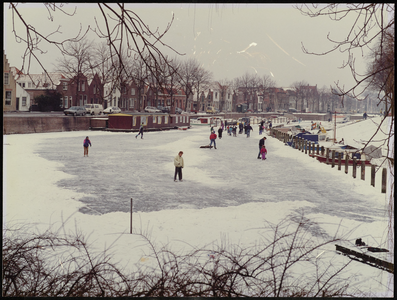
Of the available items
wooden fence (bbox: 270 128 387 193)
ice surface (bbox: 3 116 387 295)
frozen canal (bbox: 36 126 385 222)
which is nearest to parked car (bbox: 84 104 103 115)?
frozen canal (bbox: 36 126 385 222)

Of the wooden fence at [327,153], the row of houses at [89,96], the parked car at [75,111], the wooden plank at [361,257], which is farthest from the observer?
the parked car at [75,111]

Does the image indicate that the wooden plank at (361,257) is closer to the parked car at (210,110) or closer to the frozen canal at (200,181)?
the frozen canal at (200,181)

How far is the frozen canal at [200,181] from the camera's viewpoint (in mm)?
16672

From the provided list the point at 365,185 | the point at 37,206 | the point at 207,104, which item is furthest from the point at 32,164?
the point at 207,104

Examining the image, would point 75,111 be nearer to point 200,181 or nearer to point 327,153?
point 327,153

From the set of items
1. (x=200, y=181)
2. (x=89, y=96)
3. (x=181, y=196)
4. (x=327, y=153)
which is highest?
(x=89, y=96)

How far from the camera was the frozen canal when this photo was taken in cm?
1667

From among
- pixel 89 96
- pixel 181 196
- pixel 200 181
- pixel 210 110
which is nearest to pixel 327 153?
pixel 200 181

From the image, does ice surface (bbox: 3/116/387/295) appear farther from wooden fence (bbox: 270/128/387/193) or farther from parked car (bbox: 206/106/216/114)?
parked car (bbox: 206/106/216/114)

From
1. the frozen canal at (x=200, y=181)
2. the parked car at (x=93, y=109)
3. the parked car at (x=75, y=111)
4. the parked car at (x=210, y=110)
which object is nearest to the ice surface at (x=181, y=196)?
the frozen canal at (x=200, y=181)

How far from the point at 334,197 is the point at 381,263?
10.7 m

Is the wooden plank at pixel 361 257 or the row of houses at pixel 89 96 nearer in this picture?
the wooden plank at pixel 361 257

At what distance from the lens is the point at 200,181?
21.5 m

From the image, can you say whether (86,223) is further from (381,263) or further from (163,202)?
(381,263)
